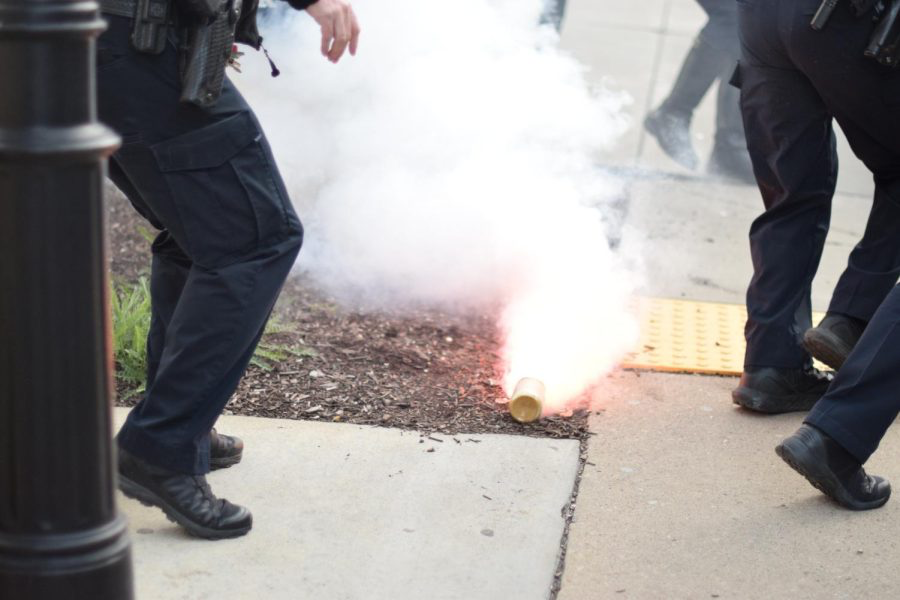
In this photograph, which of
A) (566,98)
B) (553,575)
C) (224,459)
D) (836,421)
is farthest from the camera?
(566,98)

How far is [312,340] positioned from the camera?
3.97 m

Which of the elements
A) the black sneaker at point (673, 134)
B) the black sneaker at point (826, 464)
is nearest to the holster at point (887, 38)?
the black sneaker at point (826, 464)

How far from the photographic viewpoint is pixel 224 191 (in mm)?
2525

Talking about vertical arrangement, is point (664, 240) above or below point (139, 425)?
below

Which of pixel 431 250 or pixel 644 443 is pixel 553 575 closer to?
pixel 644 443

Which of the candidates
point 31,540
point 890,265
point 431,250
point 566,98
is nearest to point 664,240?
point 566,98

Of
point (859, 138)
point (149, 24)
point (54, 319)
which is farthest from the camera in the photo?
point (859, 138)

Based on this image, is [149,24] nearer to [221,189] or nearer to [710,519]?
[221,189]

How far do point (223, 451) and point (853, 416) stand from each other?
1549mm

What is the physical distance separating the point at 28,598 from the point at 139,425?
83 centimetres

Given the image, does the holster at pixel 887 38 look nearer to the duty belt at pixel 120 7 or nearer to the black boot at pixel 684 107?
the duty belt at pixel 120 7

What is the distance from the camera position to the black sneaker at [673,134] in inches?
249

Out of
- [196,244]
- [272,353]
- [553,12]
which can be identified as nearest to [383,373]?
[272,353]

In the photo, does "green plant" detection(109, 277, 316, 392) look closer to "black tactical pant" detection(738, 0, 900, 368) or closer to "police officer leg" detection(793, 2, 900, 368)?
"black tactical pant" detection(738, 0, 900, 368)
